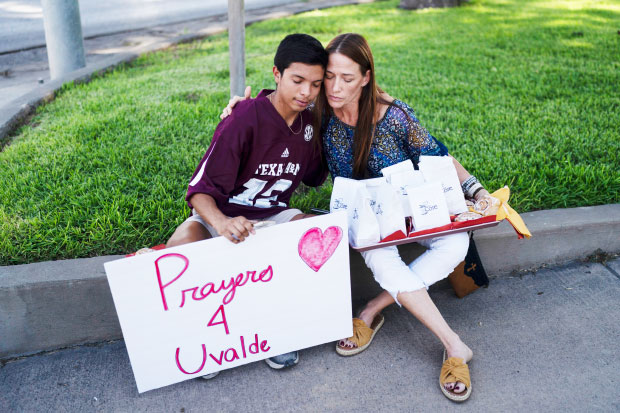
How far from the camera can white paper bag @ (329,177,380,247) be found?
90.2 inches

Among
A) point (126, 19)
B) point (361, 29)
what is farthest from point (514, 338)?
point (126, 19)

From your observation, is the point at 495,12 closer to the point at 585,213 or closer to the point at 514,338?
the point at 585,213

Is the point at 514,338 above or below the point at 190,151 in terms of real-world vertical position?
below

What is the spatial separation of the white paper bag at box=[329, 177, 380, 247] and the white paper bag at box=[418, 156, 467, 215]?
0.30m

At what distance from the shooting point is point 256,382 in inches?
91.0

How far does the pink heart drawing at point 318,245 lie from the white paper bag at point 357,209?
0.30 feet

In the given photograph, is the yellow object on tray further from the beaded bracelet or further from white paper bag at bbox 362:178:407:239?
white paper bag at bbox 362:178:407:239

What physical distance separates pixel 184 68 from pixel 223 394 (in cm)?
430

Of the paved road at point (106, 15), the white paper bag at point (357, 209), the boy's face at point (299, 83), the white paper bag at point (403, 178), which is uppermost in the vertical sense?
the paved road at point (106, 15)

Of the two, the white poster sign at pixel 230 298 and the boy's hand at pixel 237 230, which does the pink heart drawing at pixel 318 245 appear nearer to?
the white poster sign at pixel 230 298

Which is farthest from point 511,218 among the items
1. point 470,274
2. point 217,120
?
point 217,120

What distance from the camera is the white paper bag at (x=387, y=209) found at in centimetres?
230

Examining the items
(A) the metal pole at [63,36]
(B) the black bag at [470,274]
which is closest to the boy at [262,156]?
(B) the black bag at [470,274]

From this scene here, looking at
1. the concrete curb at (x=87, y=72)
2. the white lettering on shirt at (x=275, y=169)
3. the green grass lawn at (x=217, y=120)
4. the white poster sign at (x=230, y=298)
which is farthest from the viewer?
the concrete curb at (x=87, y=72)
